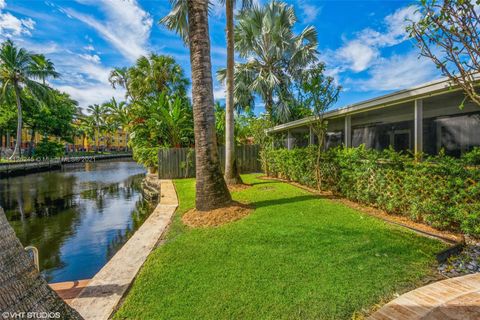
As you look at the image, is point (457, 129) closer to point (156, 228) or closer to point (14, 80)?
point (156, 228)

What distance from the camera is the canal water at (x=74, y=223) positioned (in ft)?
15.8

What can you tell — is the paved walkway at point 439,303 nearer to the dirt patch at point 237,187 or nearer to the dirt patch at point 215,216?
the dirt patch at point 215,216

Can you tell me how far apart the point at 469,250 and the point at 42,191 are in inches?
674

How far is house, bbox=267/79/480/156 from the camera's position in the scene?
5387mm

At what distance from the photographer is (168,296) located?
2.77 metres

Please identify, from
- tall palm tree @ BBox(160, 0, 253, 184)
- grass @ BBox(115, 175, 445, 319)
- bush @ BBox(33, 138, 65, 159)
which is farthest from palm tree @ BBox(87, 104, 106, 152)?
grass @ BBox(115, 175, 445, 319)

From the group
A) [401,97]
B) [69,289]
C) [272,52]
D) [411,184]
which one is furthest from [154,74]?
[411,184]

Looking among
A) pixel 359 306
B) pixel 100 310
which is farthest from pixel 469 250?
pixel 100 310

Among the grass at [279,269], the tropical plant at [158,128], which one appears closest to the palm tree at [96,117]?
the tropical plant at [158,128]

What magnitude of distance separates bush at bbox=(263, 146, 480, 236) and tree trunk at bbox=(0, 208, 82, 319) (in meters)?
5.51

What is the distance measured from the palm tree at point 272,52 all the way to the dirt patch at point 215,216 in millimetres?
10701

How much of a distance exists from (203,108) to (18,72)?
3116 cm

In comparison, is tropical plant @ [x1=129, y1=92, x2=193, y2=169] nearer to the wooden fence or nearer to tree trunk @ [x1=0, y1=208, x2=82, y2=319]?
the wooden fence

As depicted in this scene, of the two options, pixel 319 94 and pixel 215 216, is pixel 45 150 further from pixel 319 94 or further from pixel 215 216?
pixel 319 94
